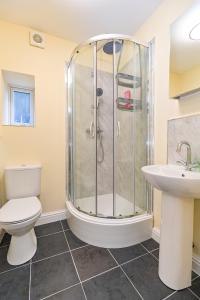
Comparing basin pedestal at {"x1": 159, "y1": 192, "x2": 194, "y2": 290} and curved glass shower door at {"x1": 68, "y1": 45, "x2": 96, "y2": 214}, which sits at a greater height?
curved glass shower door at {"x1": 68, "y1": 45, "x2": 96, "y2": 214}

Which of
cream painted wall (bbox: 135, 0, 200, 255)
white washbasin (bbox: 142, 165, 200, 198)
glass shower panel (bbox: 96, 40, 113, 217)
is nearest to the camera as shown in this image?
white washbasin (bbox: 142, 165, 200, 198)

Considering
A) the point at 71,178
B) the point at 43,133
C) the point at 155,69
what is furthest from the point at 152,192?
the point at 43,133

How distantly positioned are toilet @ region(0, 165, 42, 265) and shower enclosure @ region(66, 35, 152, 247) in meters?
0.44

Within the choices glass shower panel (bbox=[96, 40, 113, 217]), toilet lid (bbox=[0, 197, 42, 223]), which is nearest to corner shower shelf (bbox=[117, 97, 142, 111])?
glass shower panel (bbox=[96, 40, 113, 217])

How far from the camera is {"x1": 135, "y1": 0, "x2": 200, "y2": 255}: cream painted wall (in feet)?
4.51

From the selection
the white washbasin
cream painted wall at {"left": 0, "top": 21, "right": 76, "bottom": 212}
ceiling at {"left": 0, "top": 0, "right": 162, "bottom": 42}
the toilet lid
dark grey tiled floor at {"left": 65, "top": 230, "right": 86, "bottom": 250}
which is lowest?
dark grey tiled floor at {"left": 65, "top": 230, "right": 86, "bottom": 250}

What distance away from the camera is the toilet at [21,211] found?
1.25 metres

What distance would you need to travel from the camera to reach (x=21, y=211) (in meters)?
1.35

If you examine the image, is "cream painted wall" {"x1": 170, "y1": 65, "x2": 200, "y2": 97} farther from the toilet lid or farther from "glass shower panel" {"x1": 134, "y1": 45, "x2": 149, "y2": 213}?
the toilet lid

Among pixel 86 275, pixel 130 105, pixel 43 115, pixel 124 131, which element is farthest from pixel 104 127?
pixel 86 275

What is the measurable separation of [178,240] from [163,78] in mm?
1441

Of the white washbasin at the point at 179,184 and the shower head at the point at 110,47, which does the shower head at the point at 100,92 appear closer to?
the shower head at the point at 110,47

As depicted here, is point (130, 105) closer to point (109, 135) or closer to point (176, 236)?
point (109, 135)

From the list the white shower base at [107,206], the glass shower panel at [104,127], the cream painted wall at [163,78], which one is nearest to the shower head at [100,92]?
the glass shower panel at [104,127]
